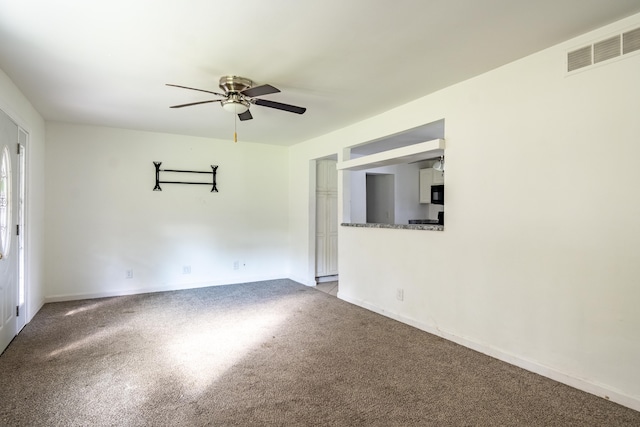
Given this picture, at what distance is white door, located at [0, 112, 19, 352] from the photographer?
290 centimetres

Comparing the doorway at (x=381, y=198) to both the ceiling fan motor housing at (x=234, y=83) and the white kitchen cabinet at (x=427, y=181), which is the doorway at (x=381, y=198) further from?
the ceiling fan motor housing at (x=234, y=83)

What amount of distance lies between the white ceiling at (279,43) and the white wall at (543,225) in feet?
1.02

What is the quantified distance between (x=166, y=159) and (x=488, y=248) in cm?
447

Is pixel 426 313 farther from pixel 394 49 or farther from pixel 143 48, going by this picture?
pixel 143 48

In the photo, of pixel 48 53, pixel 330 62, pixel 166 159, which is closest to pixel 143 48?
pixel 48 53

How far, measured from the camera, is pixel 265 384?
2348 mm

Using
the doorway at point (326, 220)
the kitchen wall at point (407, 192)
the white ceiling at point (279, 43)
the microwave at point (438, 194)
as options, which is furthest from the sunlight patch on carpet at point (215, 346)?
the kitchen wall at point (407, 192)

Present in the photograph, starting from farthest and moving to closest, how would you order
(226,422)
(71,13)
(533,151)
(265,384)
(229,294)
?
(229,294), (533,151), (265,384), (71,13), (226,422)

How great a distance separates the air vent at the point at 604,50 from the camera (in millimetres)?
2072

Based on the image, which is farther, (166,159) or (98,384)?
(166,159)

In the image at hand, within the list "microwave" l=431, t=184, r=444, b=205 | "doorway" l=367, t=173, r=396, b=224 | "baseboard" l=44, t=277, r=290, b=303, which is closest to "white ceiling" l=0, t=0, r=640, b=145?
"baseboard" l=44, t=277, r=290, b=303

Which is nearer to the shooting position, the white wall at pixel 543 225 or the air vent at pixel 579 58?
the white wall at pixel 543 225

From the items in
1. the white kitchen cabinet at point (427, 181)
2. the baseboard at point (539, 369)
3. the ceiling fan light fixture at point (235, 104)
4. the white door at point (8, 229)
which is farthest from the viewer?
the white kitchen cabinet at point (427, 181)

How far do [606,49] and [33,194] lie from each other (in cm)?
537
